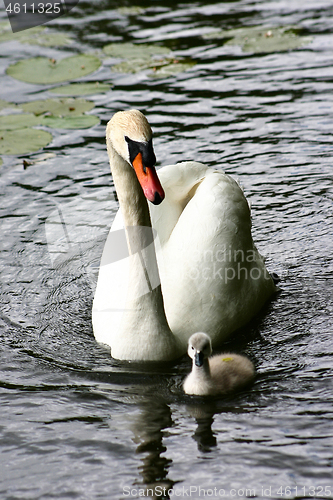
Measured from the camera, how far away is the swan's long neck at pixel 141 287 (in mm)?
5180

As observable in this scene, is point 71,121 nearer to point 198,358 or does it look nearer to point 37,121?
point 37,121

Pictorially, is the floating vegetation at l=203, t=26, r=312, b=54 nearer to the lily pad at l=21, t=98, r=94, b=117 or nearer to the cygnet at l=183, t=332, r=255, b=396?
the lily pad at l=21, t=98, r=94, b=117

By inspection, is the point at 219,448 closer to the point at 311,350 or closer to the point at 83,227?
the point at 311,350

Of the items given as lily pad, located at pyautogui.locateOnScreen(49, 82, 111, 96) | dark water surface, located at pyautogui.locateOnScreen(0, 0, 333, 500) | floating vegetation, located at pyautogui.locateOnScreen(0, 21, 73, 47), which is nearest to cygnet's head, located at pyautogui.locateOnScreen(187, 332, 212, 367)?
dark water surface, located at pyautogui.locateOnScreen(0, 0, 333, 500)

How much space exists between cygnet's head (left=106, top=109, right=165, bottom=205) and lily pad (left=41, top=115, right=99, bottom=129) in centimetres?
471

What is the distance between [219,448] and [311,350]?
1350 mm

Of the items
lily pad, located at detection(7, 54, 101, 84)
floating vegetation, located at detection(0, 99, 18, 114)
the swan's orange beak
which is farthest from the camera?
lily pad, located at detection(7, 54, 101, 84)

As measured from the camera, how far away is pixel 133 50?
1202 centimetres

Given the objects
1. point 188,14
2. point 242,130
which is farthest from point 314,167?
point 188,14

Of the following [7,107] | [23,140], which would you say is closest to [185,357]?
[23,140]

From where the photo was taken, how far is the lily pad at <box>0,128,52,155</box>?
8.98 metres

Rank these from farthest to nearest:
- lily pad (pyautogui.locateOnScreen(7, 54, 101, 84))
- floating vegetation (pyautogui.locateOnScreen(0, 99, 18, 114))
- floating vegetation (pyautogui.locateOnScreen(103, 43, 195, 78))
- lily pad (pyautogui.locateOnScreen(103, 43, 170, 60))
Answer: lily pad (pyautogui.locateOnScreen(103, 43, 170, 60)) → floating vegetation (pyautogui.locateOnScreen(103, 43, 195, 78)) → lily pad (pyautogui.locateOnScreen(7, 54, 101, 84)) → floating vegetation (pyautogui.locateOnScreen(0, 99, 18, 114))

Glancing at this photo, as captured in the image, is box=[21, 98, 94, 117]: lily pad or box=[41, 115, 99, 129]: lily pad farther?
box=[21, 98, 94, 117]: lily pad

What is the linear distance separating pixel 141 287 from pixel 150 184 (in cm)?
115
